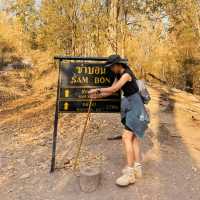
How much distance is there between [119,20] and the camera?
14.6 m

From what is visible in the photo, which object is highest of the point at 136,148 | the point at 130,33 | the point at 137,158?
the point at 130,33

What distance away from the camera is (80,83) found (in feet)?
22.9

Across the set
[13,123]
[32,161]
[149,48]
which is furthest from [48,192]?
[149,48]

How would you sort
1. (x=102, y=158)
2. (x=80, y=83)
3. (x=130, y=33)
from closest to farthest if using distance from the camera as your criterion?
(x=80, y=83) < (x=102, y=158) < (x=130, y=33)

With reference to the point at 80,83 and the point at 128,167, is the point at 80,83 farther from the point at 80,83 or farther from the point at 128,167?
the point at 128,167

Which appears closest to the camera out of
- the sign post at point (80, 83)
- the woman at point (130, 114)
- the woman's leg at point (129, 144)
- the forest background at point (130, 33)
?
the woman at point (130, 114)

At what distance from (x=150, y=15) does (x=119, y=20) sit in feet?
7.61

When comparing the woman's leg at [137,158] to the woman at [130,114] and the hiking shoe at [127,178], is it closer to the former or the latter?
the woman at [130,114]

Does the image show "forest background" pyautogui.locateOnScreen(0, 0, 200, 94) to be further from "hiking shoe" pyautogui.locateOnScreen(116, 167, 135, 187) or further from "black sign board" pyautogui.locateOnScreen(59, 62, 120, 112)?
"hiking shoe" pyautogui.locateOnScreen(116, 167, 135, 187)

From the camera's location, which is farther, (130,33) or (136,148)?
(130,33)

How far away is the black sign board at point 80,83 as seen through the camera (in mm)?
6945

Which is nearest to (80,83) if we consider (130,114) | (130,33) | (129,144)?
(130,114)

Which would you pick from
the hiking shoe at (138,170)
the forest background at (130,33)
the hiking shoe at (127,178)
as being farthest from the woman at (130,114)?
the forest background at (130,33)

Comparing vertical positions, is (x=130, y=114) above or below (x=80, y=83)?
below
